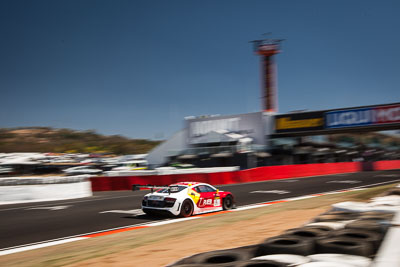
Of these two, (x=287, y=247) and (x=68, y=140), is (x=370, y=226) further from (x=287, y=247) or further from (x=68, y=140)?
(x=68, y=140)

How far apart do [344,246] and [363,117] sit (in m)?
39.1

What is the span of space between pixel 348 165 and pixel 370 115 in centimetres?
570

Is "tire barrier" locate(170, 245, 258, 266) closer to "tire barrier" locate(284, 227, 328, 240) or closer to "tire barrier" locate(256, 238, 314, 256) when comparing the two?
"tire barrier" locate(256, 238, 314, 256)

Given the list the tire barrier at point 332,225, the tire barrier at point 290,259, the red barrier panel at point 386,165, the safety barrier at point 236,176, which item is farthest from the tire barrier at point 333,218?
the red barrier panel at point 386,165

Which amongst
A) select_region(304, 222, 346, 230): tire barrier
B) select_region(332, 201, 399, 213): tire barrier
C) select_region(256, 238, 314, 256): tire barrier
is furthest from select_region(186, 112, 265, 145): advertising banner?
select_region(256, 238, 314, 256): tire barrier

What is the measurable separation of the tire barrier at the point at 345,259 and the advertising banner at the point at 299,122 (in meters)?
40.7

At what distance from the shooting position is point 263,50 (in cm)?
6081

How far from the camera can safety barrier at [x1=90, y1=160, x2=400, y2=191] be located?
87.3 ft

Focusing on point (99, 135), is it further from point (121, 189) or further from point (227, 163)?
point (121, 189)

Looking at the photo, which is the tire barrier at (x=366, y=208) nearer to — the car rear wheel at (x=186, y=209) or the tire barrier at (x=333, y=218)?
the tire barrier at (x=333, y=218)

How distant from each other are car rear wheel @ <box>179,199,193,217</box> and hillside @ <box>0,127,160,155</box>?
102 metres

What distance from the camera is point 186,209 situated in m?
12.3

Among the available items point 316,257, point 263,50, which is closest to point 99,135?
point 263,50

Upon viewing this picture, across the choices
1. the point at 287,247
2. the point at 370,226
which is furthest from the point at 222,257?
the point at 370,226
